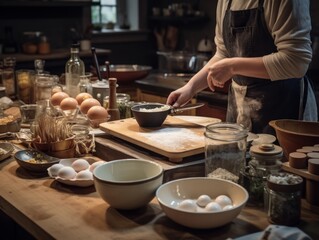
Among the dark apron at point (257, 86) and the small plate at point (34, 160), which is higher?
the dark apron at point (257, 86)

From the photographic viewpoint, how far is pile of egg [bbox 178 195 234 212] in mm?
1124

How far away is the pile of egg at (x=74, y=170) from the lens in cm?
143

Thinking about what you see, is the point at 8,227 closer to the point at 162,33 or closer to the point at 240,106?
the point at 240,106

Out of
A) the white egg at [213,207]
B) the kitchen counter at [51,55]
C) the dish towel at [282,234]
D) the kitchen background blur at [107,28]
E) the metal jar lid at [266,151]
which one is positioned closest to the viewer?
the dish towel at [282,234]

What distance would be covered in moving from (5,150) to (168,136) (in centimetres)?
60

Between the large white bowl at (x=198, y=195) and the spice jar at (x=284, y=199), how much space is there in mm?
69

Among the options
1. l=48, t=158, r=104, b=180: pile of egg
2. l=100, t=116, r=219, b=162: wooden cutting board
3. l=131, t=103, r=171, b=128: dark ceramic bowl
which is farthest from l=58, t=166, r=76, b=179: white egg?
l=131, t=103, r=171, b=128: dark ceramic bowl

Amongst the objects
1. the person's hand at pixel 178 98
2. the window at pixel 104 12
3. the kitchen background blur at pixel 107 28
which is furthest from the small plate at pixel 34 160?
the window at pixel 104 12

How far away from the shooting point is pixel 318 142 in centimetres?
135

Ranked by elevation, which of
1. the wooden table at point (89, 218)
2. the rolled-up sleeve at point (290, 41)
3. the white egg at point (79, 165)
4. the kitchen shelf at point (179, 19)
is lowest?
the wooden table at point (89, 218)

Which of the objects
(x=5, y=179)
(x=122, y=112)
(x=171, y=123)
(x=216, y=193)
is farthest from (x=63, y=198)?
(x=122, y=112)

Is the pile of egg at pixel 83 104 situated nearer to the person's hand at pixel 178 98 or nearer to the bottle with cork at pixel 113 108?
the bottle with cork at pixel 113 108

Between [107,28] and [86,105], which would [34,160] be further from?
[107,28]

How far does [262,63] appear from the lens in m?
1.75
